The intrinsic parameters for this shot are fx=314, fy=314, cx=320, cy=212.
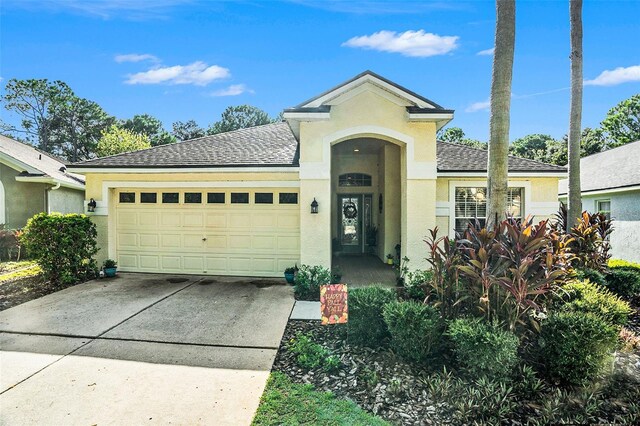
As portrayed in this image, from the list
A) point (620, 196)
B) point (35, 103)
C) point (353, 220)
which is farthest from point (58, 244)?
point (35, 103)

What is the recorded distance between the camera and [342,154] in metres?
13.1

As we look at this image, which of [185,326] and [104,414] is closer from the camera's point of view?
[104,414]

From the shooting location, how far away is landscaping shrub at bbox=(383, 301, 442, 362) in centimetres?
407

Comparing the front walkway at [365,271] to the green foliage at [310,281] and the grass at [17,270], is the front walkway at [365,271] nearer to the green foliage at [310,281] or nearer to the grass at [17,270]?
the green foliage at [310,281]

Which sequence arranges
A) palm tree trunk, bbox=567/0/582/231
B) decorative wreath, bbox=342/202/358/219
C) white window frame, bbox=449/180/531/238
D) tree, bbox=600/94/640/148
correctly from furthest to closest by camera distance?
tree, bbox=600/94/640/148 → decorative wreath, bbox=342/202/358/219 → white window frame, bbox=449/180/531/238 → palm tree trunk, bbox=567/0/582/231

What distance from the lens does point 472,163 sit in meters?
9.82

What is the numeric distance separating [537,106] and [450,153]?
10.7 meters

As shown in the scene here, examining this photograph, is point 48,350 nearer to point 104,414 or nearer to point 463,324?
point 104,414

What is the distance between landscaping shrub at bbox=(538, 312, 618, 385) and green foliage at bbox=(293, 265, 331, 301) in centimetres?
471

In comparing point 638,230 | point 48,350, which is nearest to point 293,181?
point 48,350

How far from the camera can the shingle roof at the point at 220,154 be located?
31.3ft

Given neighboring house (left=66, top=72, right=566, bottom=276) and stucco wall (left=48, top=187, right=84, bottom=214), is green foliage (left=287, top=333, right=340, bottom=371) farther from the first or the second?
stucco wall (left=48, top=187, right=84, bottom=214)

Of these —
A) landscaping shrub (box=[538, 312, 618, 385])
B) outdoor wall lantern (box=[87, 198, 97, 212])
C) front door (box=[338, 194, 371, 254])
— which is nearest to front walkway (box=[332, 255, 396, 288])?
front door (box=[338, 194, 371, 254])

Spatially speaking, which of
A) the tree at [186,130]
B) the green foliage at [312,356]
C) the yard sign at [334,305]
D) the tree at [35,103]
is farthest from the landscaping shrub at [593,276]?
the tree at [186,130]
